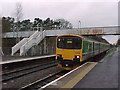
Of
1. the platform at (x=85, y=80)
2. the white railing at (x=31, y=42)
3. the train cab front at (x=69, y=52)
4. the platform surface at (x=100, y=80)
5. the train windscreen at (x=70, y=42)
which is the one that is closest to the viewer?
the platform at (x=85, y=80)

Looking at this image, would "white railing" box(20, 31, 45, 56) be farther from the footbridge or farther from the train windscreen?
the train windscreen

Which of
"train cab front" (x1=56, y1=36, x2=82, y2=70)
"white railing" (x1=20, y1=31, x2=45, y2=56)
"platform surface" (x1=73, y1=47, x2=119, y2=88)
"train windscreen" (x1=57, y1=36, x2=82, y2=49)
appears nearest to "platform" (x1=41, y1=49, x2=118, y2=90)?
"platform surface" (x1=73, y1=47, x2=119, y2=88)

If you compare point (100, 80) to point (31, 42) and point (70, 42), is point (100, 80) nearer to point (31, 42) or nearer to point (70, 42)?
point (70, 42)

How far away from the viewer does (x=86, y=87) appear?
22.1 feet

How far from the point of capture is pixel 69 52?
13109 millimetres

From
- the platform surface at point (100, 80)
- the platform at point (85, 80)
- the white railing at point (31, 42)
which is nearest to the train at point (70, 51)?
the platform surface at point (100, 80)

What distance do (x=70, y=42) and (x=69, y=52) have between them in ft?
2.54

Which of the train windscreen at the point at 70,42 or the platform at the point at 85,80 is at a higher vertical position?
the train windscreen at the point at 70,42

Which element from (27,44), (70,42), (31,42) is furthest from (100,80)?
(31,42)

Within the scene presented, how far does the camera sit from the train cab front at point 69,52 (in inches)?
512

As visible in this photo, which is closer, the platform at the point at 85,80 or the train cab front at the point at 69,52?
the platform at the point at 85,80

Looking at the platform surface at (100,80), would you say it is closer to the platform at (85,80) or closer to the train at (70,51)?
the platform at (85,80)

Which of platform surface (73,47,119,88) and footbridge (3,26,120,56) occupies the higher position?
footbridge (3,26,120,56)

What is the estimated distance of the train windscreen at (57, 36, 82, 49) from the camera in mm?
13336
